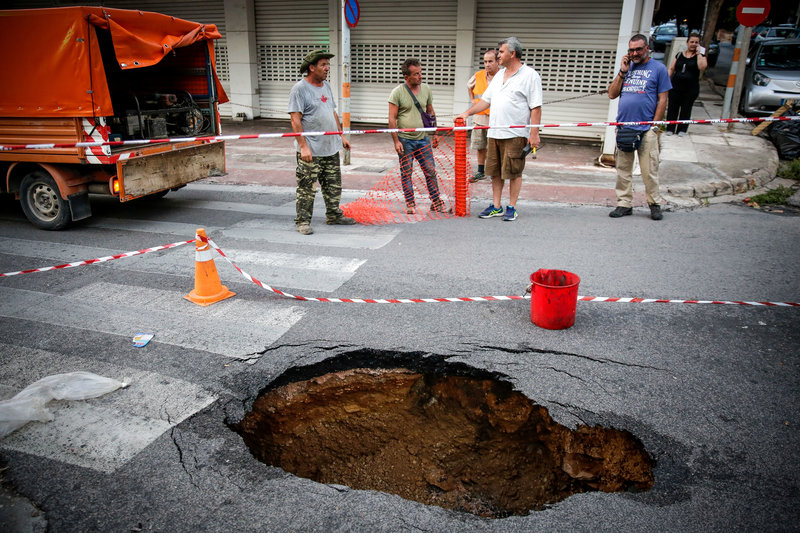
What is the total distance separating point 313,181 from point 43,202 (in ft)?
12.0

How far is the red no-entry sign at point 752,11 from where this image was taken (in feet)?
36.9

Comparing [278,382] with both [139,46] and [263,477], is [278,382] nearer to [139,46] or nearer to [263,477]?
[263,477]

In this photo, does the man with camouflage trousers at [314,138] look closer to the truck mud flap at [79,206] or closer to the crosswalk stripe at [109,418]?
the truck mud flap at [79,206]

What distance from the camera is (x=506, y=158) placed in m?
7.35

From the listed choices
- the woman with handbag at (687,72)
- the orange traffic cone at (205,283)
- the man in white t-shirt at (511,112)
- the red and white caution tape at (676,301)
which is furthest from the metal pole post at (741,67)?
the orange traffic cone at (205,283)

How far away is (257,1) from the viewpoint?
17.2 metres

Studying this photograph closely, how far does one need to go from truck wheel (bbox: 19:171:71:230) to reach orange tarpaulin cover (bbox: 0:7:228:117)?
0.84 m

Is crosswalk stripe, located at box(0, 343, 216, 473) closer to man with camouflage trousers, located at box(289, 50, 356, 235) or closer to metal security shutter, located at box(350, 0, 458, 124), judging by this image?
man with camouflage trousers, located at box(289, 50, 356, 235)

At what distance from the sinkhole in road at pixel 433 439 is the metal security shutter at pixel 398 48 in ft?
42.0

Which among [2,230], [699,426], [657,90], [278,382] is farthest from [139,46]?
[699,426]

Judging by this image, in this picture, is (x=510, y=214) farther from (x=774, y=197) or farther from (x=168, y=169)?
(x=168, y=169)

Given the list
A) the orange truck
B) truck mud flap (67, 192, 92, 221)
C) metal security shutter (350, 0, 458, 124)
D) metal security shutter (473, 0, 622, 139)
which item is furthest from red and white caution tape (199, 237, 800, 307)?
metal security shutter (350, 0, 458, 124)

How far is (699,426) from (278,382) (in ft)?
8.65

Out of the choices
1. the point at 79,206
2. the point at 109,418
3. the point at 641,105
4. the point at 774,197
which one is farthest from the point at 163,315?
the point at 774,197
